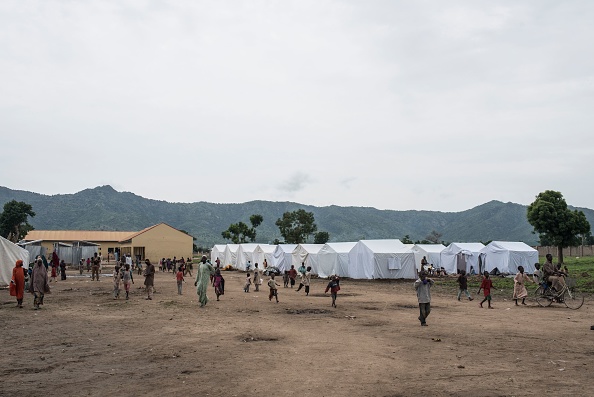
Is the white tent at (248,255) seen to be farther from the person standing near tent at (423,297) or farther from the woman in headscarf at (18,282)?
the person standing near tent at (423,297)

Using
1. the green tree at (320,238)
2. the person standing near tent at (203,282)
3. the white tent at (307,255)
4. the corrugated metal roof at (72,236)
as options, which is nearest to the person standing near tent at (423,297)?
the person standing near tent at (203,282)

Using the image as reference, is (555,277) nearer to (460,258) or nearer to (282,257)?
(460,258)

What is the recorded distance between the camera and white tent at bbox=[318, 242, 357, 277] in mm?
36969

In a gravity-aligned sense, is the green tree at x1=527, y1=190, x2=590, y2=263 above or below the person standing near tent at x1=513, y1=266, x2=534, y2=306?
above

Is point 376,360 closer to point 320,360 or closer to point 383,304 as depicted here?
point 320,360

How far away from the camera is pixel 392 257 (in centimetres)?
3512

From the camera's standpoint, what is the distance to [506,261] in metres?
38.3

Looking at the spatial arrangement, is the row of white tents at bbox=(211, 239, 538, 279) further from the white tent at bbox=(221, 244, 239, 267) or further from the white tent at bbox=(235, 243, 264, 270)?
the white tent at bbox=(221, 244, 239, 267)

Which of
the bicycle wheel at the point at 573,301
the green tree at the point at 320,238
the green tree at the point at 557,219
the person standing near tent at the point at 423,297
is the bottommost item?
the bicycle wheel at the point at 573,301

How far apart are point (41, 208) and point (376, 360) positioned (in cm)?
16800

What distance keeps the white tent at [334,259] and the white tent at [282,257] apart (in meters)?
5.06

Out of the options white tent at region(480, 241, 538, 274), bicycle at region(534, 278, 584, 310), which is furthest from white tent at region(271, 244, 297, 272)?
bicycle at region(534, 278, 584, 310)

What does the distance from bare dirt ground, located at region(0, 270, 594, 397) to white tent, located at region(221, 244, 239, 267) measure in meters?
36.1

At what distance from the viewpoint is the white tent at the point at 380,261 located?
3488 cm
